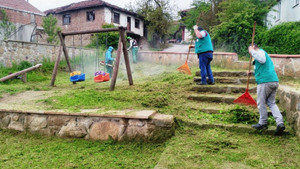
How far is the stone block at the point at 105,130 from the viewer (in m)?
3.89

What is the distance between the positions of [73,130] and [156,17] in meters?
23.0

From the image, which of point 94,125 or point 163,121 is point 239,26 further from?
point 94,125

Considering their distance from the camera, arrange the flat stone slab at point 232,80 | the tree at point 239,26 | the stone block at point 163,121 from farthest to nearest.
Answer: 1. the tree at point 239,26
2. the flat stone slab at point 232,80
3. the stone block at point 163,121

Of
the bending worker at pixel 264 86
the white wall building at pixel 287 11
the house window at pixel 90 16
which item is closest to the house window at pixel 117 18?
the house window at pixel 90 16

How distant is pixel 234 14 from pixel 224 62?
5328mm

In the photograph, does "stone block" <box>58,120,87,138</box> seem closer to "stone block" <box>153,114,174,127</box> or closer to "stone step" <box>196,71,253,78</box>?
"stone block" <box>153,114,174,127</box>

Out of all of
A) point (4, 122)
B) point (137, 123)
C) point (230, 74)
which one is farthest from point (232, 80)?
point (4, 122)

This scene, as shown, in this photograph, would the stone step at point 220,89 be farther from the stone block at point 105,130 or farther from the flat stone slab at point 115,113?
the stone block at point 105,130

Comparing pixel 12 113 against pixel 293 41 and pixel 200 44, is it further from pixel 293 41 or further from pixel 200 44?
pixel 293 41

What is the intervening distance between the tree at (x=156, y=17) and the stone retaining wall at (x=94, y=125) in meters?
22.3

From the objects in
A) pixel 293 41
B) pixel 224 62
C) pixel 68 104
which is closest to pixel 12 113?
pixel 68 104

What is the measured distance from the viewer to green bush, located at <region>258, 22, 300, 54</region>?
11.1 metres

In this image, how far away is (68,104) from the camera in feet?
16.1

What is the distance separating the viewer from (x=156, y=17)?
25.7 m
